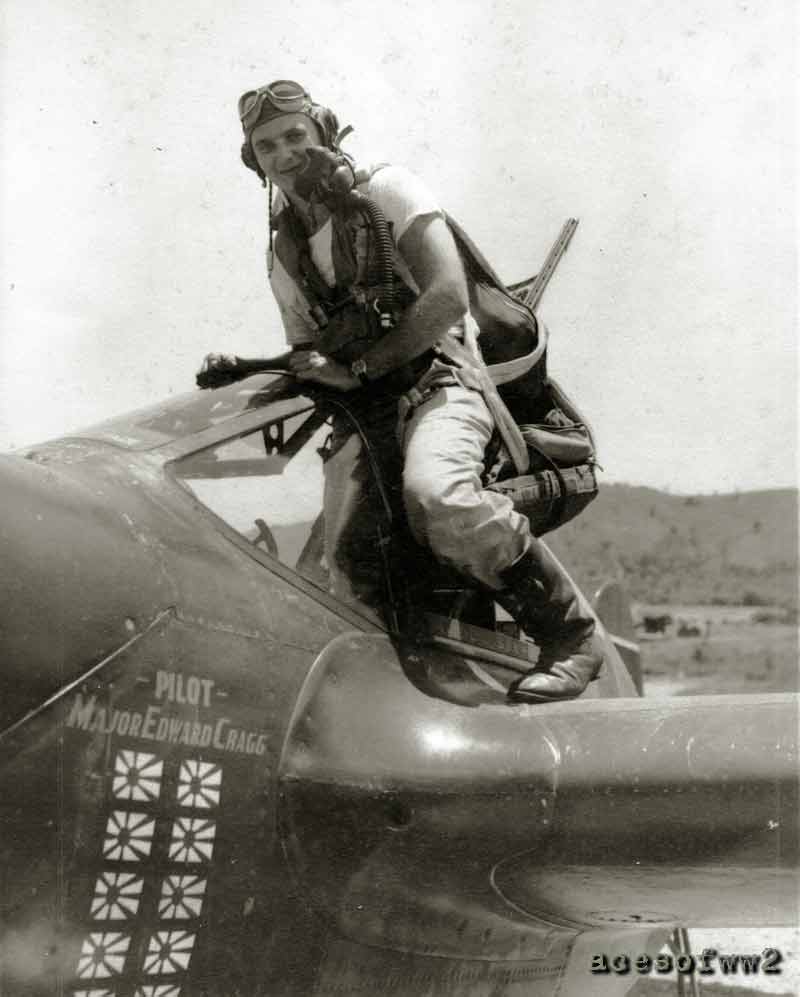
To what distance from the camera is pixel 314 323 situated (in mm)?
4434

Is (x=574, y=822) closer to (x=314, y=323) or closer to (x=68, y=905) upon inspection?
(x=68, y=905)

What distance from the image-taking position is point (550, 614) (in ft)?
13.5

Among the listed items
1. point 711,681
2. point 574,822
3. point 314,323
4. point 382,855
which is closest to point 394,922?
point 382,855

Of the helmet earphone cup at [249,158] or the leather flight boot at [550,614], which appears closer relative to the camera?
the leather flight boot at [550,614]

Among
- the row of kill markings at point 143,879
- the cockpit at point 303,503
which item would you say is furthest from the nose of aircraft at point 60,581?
the cockpit at point 303,503

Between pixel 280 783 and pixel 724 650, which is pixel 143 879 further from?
pixel 724 650

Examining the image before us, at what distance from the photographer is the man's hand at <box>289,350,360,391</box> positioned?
4.12 m

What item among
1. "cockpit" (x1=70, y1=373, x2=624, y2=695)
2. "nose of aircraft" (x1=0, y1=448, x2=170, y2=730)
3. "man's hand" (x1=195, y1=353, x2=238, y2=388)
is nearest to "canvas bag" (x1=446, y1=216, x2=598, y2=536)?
"cockpit" (x1=70, y1=373, x2=624, y2=695)

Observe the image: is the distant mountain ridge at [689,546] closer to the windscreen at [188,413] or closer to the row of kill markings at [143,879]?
the windscreen at [188,413]

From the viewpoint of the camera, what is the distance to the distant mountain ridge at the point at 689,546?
15461mm

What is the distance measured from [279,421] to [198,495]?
22.2 inches

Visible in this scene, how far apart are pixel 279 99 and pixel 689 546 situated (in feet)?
43.5

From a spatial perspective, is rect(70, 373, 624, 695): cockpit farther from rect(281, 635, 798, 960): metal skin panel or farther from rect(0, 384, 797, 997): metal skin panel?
rect(281, 635, 798, 960): metal skin panel

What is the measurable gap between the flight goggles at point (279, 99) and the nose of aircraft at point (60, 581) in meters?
1.59
